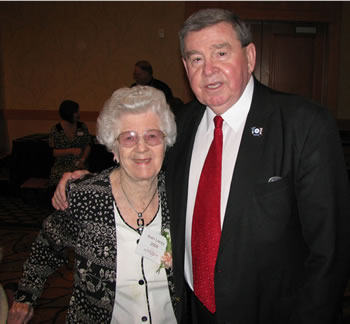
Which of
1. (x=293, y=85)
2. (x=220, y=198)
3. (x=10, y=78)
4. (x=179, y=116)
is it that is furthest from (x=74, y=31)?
(x=220, y=198)

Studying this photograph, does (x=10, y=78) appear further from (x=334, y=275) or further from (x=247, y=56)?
(x=334, y=275)

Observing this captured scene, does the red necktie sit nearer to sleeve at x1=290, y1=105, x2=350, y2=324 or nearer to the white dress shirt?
the white dress shirt

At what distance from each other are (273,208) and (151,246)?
568 mm

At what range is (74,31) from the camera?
7.62m

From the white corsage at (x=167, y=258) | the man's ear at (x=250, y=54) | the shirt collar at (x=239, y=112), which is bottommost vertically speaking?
the white corsage at (x=167, y=258)

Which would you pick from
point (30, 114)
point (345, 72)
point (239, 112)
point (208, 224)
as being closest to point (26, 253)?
point (208, 224)

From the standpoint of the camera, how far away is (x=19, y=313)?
5.34ft

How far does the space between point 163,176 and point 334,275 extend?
87 centimetres

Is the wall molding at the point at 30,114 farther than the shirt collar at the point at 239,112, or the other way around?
the wall molding at the point at 30,114

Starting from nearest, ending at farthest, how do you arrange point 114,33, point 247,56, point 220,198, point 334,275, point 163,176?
point 334,275 < point 220,198 < point 247,56 < point 163,176 < point 114,33

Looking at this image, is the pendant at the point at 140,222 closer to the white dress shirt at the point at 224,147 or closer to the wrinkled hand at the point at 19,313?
the white dress shirt at the point at 224,147

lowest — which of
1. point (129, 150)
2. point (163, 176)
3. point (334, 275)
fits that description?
point (334, 275)

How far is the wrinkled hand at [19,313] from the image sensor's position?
1.61 m

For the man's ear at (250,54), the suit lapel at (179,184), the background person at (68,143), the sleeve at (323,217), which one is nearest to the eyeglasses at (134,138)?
the suit lapel at (179,184)
